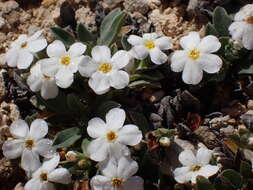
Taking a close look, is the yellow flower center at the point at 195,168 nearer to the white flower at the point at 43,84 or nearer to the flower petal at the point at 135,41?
the flower petal at the point at 135,41

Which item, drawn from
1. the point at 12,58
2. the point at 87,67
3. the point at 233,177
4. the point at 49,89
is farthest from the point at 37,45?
the point at 233,177

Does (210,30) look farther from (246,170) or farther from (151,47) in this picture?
(246,170)

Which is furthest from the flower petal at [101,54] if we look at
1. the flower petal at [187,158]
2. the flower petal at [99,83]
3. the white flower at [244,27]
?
the white flower at [244,27]

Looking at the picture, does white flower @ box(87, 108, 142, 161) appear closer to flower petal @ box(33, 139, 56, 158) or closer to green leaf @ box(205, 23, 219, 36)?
flower petal @ box(33, 139, 56, 158)

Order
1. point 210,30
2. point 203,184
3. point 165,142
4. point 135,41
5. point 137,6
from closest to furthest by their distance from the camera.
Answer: point 203,184, point 165,142, point 135,41, point 210,30, point 137,6

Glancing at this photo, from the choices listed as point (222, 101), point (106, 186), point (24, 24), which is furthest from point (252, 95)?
point (24, 24)
